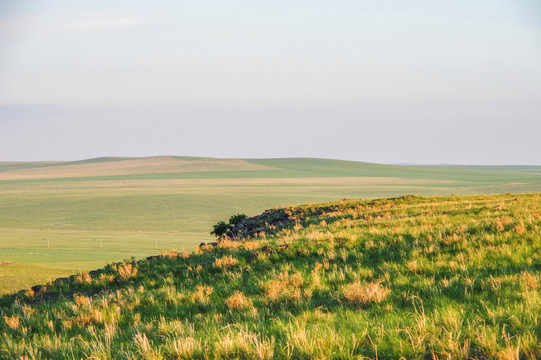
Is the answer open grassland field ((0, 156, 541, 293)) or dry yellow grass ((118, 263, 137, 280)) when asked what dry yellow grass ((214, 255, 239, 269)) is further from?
open grassland field ((0, 156, 541, 293))

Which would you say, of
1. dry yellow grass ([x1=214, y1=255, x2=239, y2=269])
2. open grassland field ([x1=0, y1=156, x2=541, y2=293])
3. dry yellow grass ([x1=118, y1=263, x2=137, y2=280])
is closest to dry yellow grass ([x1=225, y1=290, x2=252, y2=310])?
dry yellow grass ([x1=214, y1=255, x2=239, y2=269])

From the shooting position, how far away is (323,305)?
6.64 m

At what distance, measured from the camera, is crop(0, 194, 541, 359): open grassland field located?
4.87 meters

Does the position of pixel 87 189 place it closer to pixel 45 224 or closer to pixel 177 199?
pixel 177 199

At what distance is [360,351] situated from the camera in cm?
476

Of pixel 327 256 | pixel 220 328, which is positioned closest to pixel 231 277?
pixel 327 256

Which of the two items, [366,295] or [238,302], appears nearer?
[366,295]

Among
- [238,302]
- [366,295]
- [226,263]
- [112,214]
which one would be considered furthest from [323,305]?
[112,214]

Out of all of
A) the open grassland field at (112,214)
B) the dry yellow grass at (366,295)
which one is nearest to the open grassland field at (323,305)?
the dry yellow grass at (366,295)

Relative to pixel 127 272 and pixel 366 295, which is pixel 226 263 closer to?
pixel 127 272

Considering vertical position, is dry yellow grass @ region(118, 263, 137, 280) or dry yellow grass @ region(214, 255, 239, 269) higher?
dry yellow grass @ region(214, 255, 239, 269)

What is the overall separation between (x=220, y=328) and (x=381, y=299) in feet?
7.28

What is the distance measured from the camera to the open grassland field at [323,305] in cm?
487

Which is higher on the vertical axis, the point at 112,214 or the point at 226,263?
the point at 226,263
